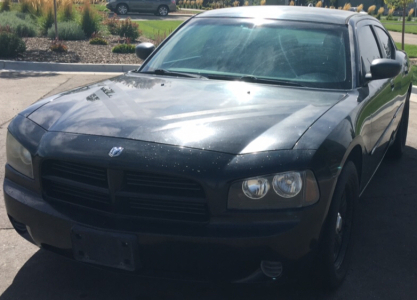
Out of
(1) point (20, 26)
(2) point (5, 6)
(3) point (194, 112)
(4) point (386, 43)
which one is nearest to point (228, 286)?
(3) point (194, 112)

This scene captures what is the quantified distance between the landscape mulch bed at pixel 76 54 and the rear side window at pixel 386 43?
8.53 meters

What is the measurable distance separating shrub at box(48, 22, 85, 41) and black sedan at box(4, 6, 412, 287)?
13217 mm

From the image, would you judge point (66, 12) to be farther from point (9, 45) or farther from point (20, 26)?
point (9, 45)

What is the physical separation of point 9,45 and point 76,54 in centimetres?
158

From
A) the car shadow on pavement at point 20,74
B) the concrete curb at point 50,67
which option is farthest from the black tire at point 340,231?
the concrete curb at point 50,67

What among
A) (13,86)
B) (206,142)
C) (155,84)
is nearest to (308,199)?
(206,142)

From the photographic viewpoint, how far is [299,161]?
111 inches

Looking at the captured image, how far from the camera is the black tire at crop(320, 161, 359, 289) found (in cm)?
306

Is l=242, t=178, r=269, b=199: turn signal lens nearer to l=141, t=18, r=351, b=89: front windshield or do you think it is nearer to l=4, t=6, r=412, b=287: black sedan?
l=4, t=6, r=412, b=287: black sedan

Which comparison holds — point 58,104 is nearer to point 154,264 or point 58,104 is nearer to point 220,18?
point 154,264

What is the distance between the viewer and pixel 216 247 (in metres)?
2.75

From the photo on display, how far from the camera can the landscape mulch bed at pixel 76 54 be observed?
44.1 ft

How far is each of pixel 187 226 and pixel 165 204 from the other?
164 mm

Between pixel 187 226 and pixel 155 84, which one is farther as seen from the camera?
pixel 155 84
